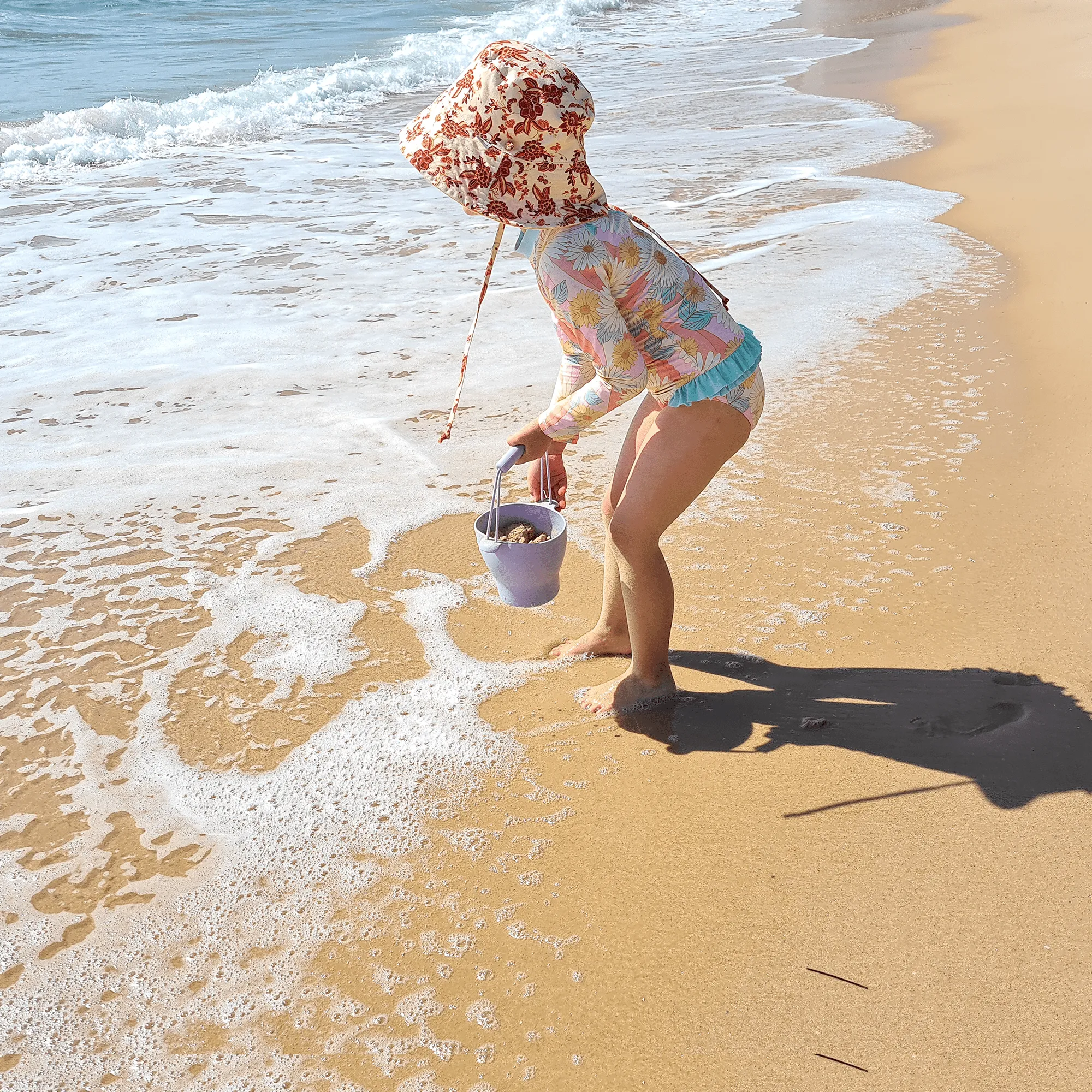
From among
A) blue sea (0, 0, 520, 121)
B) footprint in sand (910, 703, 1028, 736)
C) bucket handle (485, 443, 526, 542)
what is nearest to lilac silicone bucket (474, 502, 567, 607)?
bucket handle (485, 443, 526, 542)

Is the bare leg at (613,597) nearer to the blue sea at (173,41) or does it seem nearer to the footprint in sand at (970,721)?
the footprint in sand at (970,721)

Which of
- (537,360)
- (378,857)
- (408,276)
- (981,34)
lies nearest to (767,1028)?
(378,857)

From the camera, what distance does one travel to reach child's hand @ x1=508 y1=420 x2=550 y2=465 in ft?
8.39

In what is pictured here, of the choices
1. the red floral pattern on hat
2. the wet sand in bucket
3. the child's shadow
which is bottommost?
the child's shadow

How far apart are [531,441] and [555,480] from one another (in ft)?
0.98

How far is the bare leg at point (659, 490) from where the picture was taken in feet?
8.05

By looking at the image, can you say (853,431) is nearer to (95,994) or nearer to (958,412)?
(958,412)

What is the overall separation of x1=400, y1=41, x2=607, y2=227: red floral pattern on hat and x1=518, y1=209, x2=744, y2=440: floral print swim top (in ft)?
0.26

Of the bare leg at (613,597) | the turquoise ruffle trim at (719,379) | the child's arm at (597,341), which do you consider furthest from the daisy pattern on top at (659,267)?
the bare leg at (613,597)

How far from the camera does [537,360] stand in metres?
5.27

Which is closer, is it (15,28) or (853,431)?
(853,431)

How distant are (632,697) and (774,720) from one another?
1.23 feet

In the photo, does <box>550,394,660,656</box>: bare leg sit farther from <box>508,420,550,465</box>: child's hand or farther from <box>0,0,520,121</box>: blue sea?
<box>0,0,520,121</box>: blue sea

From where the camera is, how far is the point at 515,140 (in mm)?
2127
